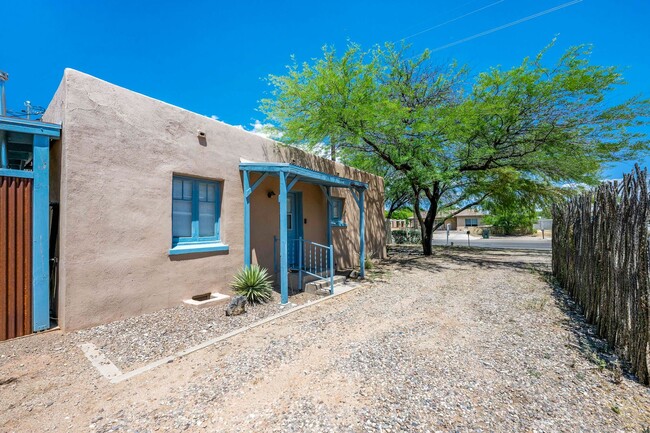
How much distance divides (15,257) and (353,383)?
194 inches

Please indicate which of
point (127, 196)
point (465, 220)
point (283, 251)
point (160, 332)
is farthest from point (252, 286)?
point (465, 220)

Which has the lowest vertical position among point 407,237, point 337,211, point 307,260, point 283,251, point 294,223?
point 407,237

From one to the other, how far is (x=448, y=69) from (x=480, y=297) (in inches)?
355

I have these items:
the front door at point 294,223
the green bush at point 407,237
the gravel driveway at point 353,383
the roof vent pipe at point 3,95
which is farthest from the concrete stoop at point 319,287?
the green bush at point 407,237

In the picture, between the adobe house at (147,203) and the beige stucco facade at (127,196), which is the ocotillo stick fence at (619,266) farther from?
the beige stucco facade at (127,196)

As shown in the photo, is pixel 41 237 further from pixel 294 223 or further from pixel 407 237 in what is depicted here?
pixel 407 237

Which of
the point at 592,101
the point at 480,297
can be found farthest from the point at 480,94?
the point at 480,297

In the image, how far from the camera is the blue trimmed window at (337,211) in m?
10.9

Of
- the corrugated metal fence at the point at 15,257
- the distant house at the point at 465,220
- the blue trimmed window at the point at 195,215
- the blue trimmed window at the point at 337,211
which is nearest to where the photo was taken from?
the corrugated metal fence at the point at 15,257

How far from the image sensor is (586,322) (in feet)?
16.9

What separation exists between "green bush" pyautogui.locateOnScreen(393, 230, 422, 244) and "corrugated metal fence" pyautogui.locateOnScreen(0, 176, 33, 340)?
78.0 ft

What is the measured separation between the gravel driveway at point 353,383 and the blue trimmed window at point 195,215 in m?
2.28

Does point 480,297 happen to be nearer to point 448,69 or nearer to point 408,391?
point 408,391

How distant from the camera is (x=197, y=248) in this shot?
247 inches
